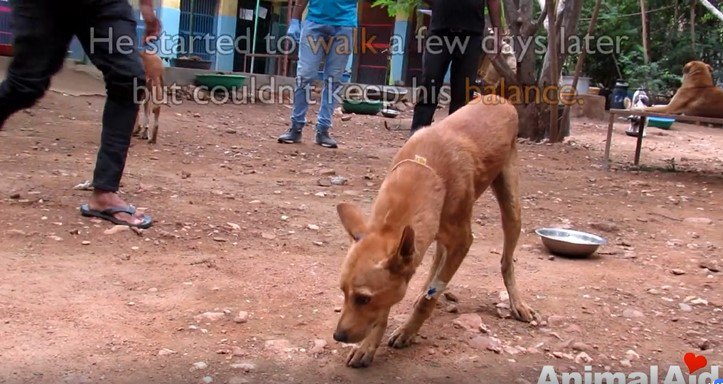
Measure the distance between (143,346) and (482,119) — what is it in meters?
1.84

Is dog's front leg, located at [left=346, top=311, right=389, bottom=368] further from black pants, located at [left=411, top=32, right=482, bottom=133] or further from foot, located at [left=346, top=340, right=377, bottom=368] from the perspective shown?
black pants, located at [left=411, top=32, right=482, bottom=133]

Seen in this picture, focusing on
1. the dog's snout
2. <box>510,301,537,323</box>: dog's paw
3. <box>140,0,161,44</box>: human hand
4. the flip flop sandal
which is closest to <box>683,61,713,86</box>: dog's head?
<box>510,301,537,323</box>: dog's paw

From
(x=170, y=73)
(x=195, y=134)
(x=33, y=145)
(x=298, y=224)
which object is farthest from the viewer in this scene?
(x=170, y=73)

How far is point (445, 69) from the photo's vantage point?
6191 millimetres

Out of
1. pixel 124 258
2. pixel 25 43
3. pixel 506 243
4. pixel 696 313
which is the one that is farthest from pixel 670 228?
pixel 25 43

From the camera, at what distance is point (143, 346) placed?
258cm

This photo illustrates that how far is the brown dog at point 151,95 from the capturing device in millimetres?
7070

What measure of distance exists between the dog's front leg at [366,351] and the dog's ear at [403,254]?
32 centimetres

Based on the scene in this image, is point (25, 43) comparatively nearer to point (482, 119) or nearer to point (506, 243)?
point (482, 119)

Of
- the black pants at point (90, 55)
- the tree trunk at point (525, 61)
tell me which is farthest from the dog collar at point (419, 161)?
the tree trunk at point (525, 61)

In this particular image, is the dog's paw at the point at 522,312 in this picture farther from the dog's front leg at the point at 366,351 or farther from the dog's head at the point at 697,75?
the dog's head at the point at 697,75

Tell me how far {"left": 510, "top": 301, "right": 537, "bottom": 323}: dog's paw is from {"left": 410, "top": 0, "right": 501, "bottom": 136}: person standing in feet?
9.93

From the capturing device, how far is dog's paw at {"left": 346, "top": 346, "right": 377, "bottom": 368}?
262 centimetres

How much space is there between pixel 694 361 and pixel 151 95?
5863 mm
